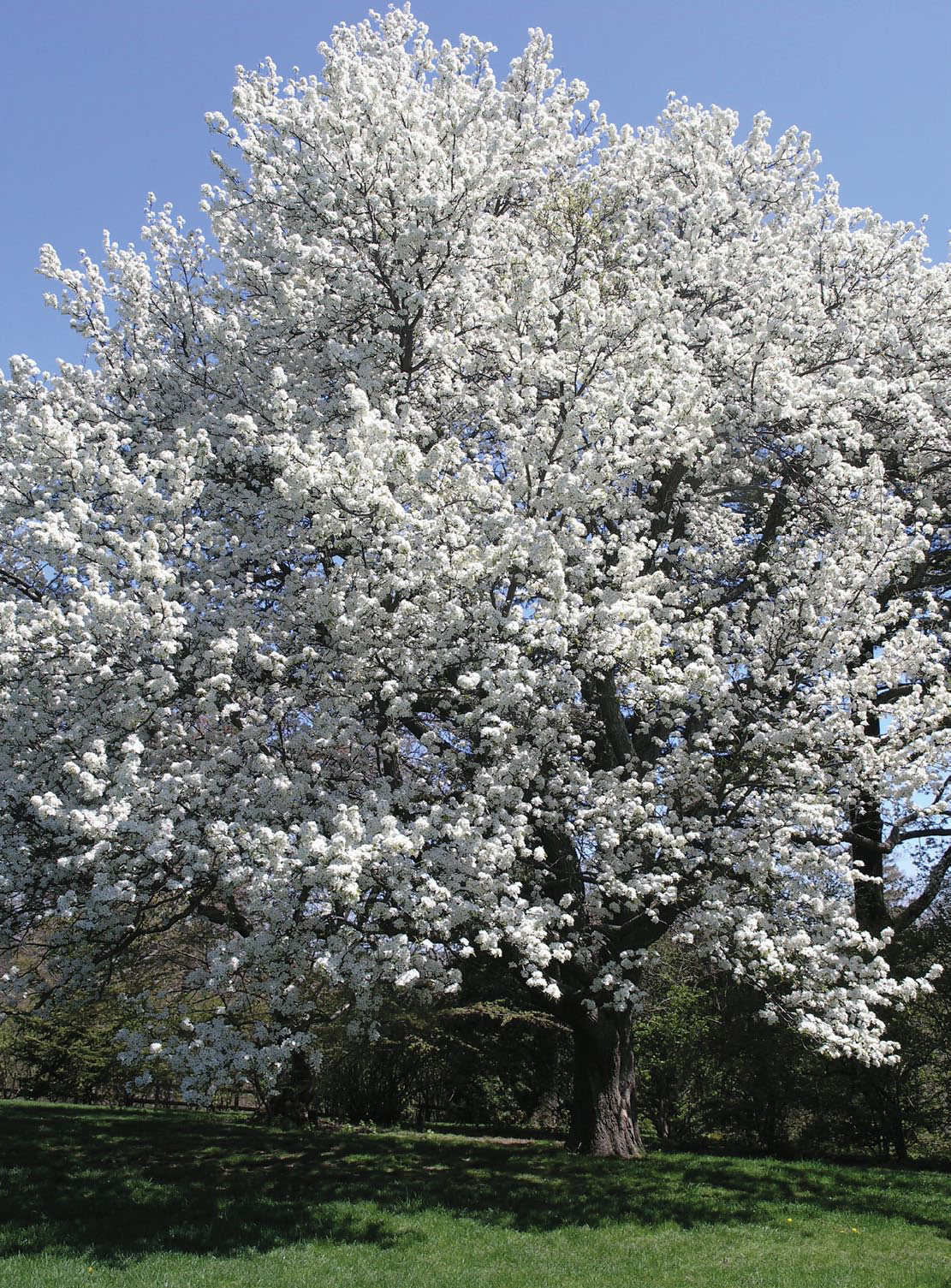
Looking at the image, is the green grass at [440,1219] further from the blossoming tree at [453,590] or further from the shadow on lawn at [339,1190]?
the blossoming tree at [453,590]

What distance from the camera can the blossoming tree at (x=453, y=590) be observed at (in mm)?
8391

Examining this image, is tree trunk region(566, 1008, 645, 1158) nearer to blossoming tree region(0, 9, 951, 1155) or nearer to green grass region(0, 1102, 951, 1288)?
blossoming tree region(0, 9, 951, 1155)

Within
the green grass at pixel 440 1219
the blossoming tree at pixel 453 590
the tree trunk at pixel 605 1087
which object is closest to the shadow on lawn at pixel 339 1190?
the green grass at pixel 440 1219

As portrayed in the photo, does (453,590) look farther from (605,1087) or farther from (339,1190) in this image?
(605,1087)

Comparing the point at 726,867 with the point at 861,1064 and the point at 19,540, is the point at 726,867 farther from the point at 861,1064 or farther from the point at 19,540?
the point at 19,540

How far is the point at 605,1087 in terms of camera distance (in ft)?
40.8

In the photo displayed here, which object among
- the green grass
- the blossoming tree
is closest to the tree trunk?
the blossoming tree

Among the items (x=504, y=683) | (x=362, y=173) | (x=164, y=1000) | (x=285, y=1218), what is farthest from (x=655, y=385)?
(x=164, y=1000)

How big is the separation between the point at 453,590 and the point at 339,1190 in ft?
21.2

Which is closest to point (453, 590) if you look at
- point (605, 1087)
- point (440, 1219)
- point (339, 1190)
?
point (440, 1219)

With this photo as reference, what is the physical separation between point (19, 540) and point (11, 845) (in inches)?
121

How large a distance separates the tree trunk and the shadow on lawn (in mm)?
386

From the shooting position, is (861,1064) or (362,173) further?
(861,1064)

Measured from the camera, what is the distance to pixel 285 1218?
344 inches
